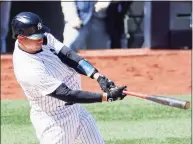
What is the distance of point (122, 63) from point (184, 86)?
90cm

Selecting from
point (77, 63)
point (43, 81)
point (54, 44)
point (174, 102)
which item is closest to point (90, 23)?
point (54, 44)

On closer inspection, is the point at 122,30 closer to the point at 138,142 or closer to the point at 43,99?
the point at 138,142

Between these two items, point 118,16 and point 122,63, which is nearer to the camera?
point 122,63

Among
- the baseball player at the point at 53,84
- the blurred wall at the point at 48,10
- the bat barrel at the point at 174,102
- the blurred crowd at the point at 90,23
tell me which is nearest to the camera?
the bat barrel at the point at 174,102

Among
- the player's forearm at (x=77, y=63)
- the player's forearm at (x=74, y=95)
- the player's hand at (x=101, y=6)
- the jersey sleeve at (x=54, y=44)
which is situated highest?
the jersey sleeve at (x=54, y=44)

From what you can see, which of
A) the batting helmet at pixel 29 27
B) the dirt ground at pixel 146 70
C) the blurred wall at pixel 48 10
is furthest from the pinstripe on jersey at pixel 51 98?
the blurred wall at pixel 48 10

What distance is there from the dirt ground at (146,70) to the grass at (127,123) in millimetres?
609

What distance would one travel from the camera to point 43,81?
455 cm

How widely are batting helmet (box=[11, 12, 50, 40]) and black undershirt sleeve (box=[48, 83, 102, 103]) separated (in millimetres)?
391

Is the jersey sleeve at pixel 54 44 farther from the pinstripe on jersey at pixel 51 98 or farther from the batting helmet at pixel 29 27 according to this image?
the batting helmet at pixel 29 27

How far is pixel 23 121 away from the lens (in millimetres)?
7547

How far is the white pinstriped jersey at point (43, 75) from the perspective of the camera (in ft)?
15.0

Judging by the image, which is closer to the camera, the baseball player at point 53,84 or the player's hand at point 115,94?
the player's hand at point 115,94

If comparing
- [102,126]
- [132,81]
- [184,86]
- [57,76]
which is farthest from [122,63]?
[57,76]
